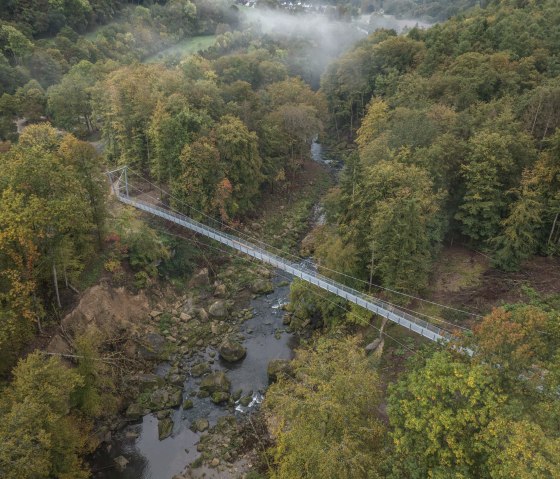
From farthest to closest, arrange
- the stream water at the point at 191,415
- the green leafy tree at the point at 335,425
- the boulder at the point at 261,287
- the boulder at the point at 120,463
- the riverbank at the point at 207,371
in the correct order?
the boulder at the point at 261,287 → the riverbank at the point at 207,371 → the stream water at the point at 191,415 → the boulder at the point at 120,463 → the green leafy tree at the point at 335,425

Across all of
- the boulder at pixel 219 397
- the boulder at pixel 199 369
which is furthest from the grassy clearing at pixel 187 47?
the boulder at pixel 219 397

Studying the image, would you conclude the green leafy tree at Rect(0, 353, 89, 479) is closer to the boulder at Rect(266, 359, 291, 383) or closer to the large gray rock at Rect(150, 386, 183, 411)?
the large gray rock at Rect(150, 386, 183, 411)

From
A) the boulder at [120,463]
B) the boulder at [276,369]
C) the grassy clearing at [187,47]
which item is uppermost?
the grassy clearing at [187,47]

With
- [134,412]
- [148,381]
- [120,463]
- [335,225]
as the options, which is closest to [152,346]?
[148,381]

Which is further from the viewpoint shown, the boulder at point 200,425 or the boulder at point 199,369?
the boulder at point 199,369

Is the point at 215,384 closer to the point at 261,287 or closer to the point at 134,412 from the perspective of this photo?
the point at 134,412

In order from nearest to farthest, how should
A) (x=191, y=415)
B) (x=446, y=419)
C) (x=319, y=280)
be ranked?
(x=446, y=419) → (x=191, y=415) → (x=319, y=280)

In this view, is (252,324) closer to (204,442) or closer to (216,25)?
(204,442)

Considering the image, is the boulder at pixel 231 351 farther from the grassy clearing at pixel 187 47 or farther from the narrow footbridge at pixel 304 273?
the grassy clearing at pixel 187 47
